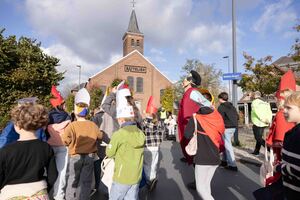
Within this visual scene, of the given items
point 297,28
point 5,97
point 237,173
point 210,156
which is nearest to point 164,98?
point 297,28

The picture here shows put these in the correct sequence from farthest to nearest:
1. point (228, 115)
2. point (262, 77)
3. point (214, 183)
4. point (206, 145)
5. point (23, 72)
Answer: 1. point (262, 77)
2. point (23, 72)
3. point (228, 115)
4. point (214, 183)
5. point (206, 145)

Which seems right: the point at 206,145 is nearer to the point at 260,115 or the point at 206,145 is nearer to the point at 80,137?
the point at 80,137

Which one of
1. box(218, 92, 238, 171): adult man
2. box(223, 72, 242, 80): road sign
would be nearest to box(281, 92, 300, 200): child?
box(218, 92, 238, 171): adult man

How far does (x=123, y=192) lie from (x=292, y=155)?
6.58 feet

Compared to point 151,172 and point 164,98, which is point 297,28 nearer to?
point 151,172

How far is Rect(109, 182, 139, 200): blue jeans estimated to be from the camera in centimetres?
350

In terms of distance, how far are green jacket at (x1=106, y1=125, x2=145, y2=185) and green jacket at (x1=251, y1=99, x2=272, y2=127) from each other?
598 centimetres

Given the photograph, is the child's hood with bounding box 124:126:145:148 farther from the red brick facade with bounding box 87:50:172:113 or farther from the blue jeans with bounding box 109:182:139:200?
the red brick facade with bounding box 87:50:172:113

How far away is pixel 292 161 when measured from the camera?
241 centimetres

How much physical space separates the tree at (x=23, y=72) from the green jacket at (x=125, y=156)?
32.9ft

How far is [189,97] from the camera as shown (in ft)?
16.1

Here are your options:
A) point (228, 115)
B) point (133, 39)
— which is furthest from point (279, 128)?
point (133, 39)

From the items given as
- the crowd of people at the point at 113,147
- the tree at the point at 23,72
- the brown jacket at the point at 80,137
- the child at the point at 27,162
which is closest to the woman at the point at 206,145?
the crowd of people at the point at 113,147

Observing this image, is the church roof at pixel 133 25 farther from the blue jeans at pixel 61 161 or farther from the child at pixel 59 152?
the blue jeans at pixel 61 161
